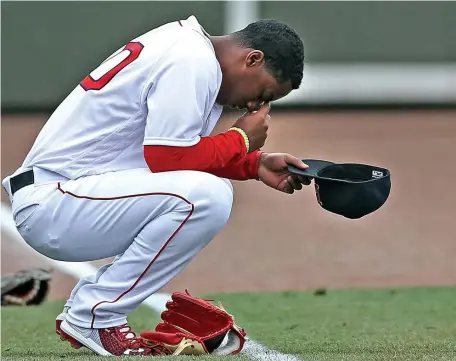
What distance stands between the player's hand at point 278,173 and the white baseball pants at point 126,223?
36 centimetres

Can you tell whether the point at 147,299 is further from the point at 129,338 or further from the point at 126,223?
the point at 126,223

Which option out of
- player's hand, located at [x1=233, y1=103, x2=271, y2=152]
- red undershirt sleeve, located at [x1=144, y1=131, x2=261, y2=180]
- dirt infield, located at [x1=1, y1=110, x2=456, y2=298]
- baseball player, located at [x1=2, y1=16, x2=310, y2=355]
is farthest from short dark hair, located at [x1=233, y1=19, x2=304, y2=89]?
dirt infield, located at [x1=1, y1=110, x2=456, y2=298]

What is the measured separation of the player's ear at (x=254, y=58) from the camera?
4340 millimetres

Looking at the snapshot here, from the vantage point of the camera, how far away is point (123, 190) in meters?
4.25

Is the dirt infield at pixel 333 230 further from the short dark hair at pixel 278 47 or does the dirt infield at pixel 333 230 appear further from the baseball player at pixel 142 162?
the short dark hair at pixel 278 47

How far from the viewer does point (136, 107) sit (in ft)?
14.0

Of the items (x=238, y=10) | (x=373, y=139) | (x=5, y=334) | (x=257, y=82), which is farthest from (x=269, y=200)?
(x=257, y=82)

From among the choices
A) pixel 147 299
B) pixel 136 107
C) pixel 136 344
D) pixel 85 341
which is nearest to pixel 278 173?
pixel 136 107

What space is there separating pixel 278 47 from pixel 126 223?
35.1 inches

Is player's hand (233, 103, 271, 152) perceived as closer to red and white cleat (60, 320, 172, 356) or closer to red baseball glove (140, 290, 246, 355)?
red baseball glove (140, 290, 246, 355)

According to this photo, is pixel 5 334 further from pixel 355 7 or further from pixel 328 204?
pixel 355 7

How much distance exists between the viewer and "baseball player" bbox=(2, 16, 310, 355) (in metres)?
4.16

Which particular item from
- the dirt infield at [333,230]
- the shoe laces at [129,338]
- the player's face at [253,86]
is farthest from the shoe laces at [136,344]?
the dirt infield at [333,230]

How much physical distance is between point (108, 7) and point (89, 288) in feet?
30.8
